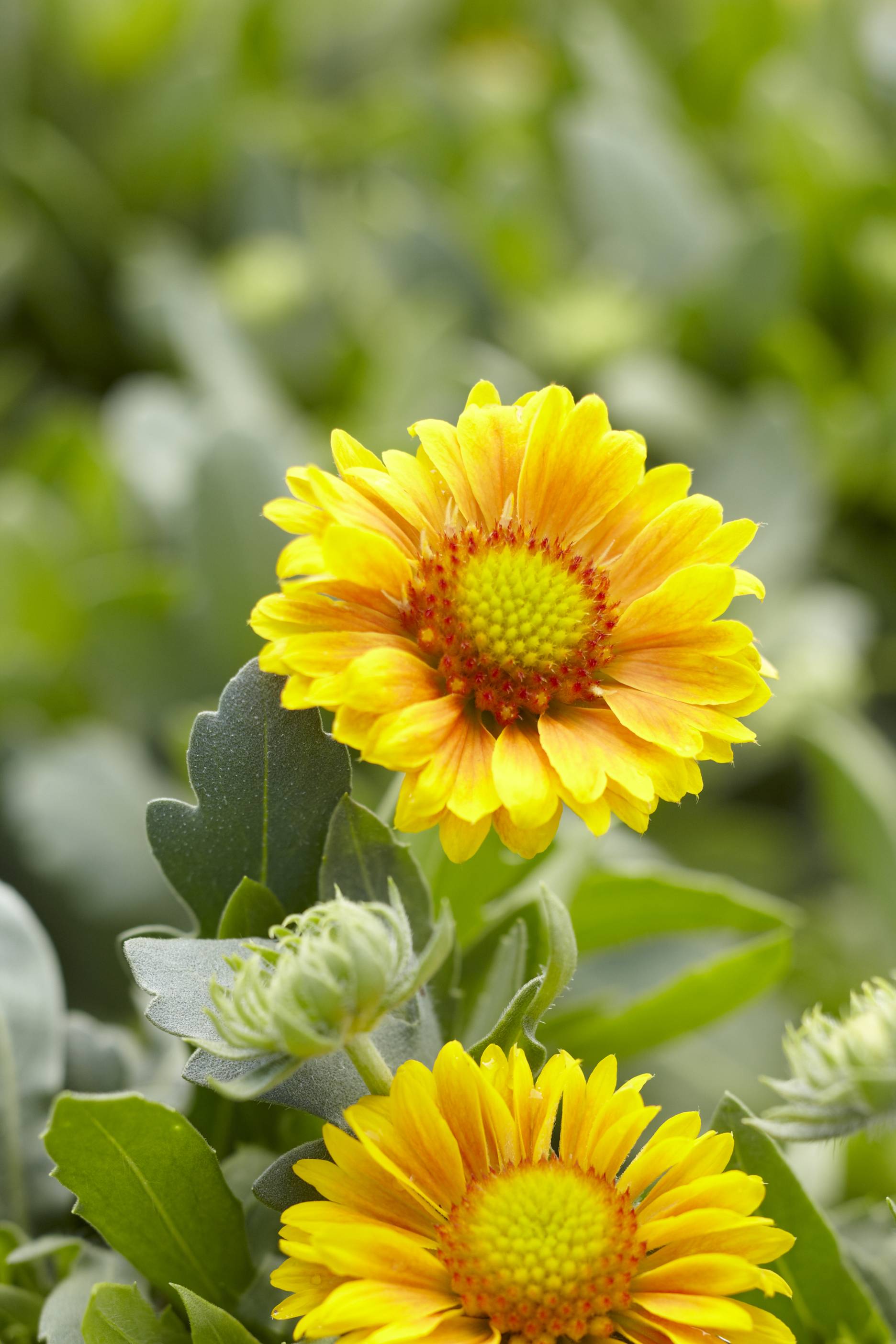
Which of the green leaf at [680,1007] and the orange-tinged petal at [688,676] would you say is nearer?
the orange-tinged petal at [688,676]

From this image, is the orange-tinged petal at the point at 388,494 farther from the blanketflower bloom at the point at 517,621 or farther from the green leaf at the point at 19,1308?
the green leaf at the point at 19,1308

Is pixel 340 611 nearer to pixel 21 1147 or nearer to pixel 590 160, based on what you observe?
pixel 21 1147

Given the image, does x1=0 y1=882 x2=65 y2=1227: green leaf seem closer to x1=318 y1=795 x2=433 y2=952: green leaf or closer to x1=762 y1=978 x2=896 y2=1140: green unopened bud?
x1=318 y1=795 x2=433 y2=952: green leaf

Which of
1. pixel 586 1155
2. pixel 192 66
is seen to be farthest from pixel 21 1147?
pixel 192 66

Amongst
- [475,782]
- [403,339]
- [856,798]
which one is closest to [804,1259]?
[475,782]

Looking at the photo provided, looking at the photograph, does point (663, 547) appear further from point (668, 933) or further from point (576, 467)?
point (668, 933)

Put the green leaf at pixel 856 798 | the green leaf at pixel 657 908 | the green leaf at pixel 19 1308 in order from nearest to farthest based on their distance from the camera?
the green leaf at pixel 19 1308 < the green leaf at pixel 657 908 < the green leaf at pixel 856 798

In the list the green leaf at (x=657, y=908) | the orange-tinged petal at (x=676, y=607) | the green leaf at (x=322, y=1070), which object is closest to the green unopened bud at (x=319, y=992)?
the green leaf at (x=322, y=1070)

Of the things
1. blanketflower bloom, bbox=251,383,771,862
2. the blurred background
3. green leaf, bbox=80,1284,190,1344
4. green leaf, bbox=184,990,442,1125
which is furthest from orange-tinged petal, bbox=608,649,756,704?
the blurred background
